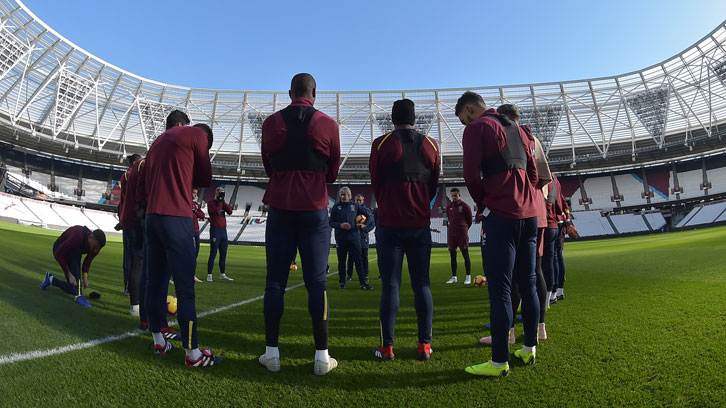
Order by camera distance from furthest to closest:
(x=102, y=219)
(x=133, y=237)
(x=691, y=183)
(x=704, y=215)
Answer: (x=691, y=183), (x=704, y=215), (x=102, y=219), (x=133, y=237)

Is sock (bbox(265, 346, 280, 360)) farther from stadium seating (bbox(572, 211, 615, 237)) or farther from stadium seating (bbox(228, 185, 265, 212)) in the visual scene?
stadium seating (bbox(228, 185, 265, 212))

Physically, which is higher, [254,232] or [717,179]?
[717,179]

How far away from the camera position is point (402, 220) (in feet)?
10.5

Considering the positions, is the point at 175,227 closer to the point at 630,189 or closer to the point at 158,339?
the point at 158,339

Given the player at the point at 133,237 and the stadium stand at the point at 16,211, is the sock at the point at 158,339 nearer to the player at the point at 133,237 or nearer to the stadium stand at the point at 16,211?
the player at the point at 133,237

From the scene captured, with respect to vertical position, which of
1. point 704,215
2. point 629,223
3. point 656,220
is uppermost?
point 704,215

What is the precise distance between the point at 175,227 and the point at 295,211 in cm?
99

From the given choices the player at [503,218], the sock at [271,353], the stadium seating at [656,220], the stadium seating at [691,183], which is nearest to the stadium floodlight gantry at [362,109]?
the stadium seating at [691,183]

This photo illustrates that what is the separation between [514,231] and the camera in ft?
9.13

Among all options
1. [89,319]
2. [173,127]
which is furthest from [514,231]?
[89,319]

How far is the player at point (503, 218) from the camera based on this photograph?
2717 mm

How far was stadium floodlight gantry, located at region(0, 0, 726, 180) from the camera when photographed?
30969 mm

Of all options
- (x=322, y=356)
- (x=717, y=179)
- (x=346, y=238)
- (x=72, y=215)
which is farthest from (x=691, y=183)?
(x=72, y=215)

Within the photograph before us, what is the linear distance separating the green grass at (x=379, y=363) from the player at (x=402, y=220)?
0.35 meters
